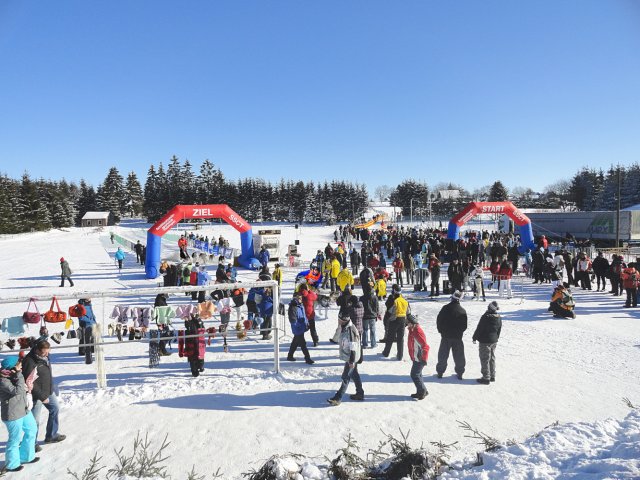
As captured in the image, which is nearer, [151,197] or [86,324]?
[86,324]

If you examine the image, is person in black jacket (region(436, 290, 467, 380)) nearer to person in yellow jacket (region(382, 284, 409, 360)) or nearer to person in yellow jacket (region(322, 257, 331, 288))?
person in yellow jacket (region(382, 284, 409, 360))

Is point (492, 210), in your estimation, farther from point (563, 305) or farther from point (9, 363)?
point (9, 363)

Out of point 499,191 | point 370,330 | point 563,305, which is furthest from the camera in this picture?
point 499,191

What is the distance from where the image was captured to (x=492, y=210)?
914 inches

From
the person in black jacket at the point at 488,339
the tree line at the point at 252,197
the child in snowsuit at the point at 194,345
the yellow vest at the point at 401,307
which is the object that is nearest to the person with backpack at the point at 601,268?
the person in black jacket at the point at 488,339

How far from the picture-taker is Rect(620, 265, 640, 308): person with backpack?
1233cm

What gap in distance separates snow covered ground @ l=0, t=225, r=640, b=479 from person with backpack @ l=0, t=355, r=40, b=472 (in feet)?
0.97

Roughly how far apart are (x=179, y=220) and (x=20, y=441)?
17390 mm

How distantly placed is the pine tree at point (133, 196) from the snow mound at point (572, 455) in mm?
82983

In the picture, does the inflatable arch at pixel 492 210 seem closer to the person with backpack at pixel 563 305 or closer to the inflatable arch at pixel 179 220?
the person with backpack at pixel 563 305

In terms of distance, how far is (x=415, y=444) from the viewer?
17.6ft

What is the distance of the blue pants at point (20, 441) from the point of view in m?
4.84

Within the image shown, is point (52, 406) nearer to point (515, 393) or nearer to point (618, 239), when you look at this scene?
point (515, 393)

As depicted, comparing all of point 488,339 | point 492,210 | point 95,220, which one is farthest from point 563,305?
point 95,220
